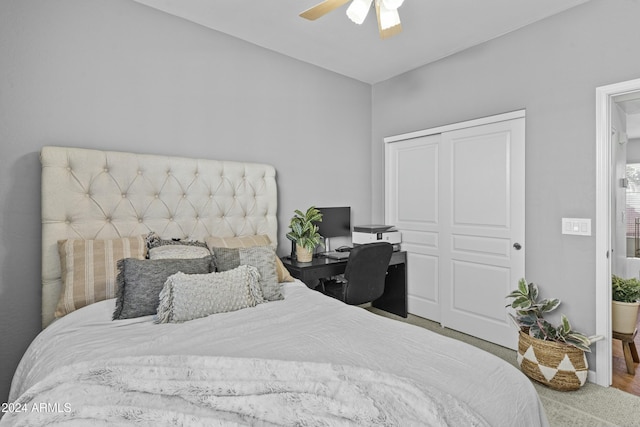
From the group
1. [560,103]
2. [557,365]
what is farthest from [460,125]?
[557,365]

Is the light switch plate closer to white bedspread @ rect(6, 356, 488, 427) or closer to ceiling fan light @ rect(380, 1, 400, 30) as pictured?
ceiling fan light @ rect(380, 1, 400, 30)

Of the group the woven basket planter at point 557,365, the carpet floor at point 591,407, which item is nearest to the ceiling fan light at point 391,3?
the woven basket planter at point 557,365

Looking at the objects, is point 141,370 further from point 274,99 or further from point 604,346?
point 604,346

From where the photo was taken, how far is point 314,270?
109 inches

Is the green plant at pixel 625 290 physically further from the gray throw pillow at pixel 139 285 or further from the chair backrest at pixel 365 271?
the gray throw pillow at pixel 139 285

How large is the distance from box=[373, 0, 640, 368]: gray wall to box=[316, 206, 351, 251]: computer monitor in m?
1.58

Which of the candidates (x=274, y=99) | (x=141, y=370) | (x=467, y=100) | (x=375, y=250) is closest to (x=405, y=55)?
(x=467, y=100)

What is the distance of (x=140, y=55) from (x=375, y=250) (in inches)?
91.1

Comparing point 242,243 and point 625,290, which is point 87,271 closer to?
point 242,243

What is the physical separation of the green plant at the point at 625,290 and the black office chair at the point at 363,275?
1.74 metres

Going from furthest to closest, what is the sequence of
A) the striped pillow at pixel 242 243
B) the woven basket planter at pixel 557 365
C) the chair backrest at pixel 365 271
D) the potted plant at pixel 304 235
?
the potted plant at pixel 304 235, the chair backrest at pixel 365 271, the striped pillow at pixel 242 243, the woven basket planter at pixel 557 365

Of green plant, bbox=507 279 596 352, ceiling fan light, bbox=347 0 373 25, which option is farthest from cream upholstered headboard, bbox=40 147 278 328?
green plant, bbox=507 279 596 352

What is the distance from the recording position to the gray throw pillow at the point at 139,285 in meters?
1.67

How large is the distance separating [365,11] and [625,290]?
2.80 metres
